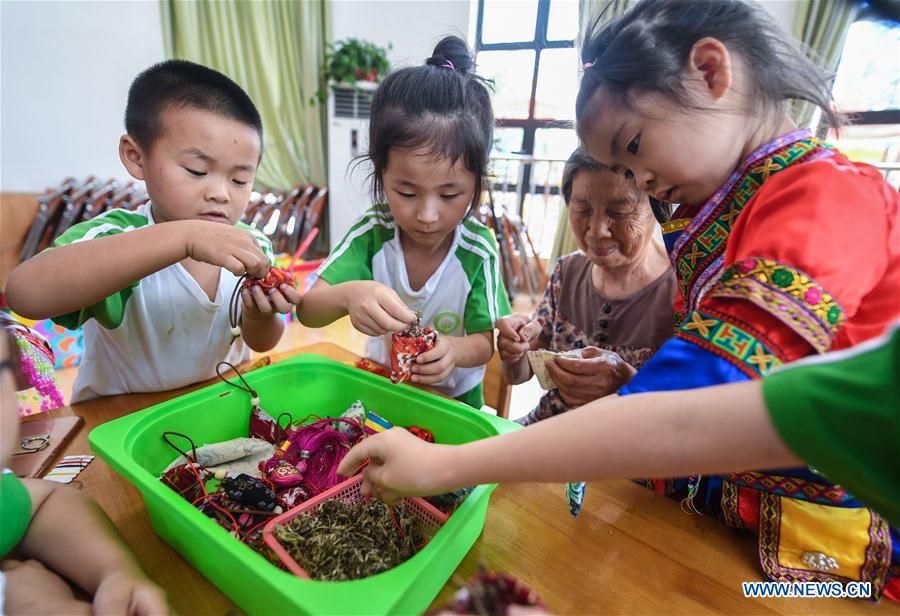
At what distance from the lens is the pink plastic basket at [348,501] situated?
24.0 inches

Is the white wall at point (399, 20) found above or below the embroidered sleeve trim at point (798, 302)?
above

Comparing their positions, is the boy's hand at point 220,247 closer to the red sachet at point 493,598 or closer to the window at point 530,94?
the red sachet at point 493,598

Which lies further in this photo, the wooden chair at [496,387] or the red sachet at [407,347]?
the wooden chair at [496,387]

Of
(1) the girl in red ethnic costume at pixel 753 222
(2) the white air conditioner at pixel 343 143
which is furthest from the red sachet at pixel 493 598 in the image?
(2) the white air conditioner at pixel 343 143

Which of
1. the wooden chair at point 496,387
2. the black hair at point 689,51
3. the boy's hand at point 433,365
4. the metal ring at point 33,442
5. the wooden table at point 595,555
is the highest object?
the black hair at point 689,51

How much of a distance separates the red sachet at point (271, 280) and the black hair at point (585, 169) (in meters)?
0.69

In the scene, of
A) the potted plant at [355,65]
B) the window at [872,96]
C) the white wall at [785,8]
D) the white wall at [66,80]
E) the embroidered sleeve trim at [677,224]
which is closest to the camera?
the embroidered sleeve trim at [677,224]

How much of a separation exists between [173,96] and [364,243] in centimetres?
53

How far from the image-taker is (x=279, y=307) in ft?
3.22

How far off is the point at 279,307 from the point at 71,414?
46cm

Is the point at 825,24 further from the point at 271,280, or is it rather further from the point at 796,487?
the point at 271,280

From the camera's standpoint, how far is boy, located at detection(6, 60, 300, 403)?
832 mm

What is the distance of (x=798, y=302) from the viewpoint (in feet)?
1.53

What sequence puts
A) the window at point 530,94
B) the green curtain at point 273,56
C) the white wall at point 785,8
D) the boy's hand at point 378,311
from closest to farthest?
1. the boy's hand at point 378,311
2. the white wall at point 785,8
3. the green curtain at point 273,56
4. the window at point 530,94
